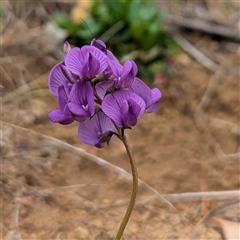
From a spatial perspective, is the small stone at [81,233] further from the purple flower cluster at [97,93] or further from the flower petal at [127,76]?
the flower petal at [127,76]

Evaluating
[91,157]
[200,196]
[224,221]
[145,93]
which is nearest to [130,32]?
[91,157]

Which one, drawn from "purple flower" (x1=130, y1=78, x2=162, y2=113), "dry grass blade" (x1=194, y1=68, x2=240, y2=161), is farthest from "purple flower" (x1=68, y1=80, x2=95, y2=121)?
"dry grass blade" (x1=194, y1=68, x2=240, y2=161)

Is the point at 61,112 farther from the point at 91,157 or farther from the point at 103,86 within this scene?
the point at 91,157

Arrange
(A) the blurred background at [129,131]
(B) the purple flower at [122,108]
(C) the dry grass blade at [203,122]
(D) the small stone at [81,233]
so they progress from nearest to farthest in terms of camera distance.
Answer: (B) the purple flower at [122,108] → (D) the small stone at [81,233] → (A) the blurred background at [129,131] → (C) the dry grass blade at [203,122]

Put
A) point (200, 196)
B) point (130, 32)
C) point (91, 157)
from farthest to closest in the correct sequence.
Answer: point (130, 32) < point (91, 157) < point (200, 196)

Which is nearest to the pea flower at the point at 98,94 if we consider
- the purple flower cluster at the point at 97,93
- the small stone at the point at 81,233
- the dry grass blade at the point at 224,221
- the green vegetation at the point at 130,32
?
the purple flower cluster at the point at 97,93

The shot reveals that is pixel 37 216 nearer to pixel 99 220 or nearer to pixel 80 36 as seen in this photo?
pixel 99 220

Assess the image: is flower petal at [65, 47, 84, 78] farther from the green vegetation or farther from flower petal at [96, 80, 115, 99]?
the green vegetation
